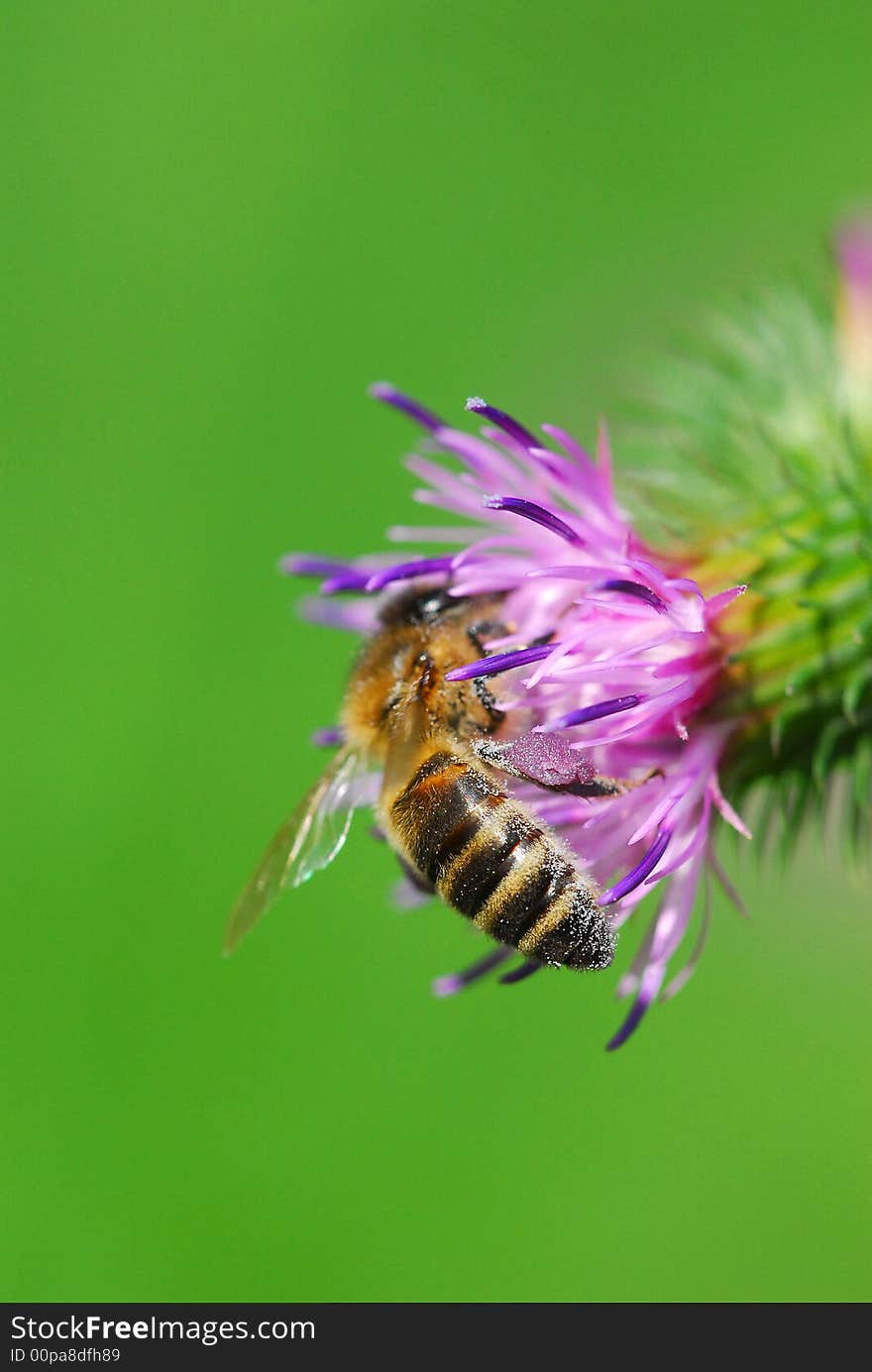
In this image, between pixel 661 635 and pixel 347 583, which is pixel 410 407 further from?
pixel 661 635

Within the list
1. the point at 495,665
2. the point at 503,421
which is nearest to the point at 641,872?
the point at 495,665

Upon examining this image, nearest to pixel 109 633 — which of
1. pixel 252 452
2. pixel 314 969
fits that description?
pixel 252 452

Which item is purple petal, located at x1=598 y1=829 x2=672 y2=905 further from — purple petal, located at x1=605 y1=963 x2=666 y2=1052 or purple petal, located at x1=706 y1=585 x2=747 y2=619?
purple petal, located at x1=706 y1=585 x2=747 y2=619

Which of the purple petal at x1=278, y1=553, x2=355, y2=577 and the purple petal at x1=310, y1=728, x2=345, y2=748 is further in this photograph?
the purple petal at x1=278, y1=553, x2=355, y2=577

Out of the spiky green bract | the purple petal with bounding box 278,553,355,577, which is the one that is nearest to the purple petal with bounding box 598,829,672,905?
the spiky green bract

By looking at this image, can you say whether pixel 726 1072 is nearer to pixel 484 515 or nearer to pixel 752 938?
pixel 752 938

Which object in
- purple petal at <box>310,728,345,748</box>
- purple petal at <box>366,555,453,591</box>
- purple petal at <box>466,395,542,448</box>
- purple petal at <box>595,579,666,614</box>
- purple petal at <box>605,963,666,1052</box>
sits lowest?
purple petal at <box>605,963,666,1052</box>
